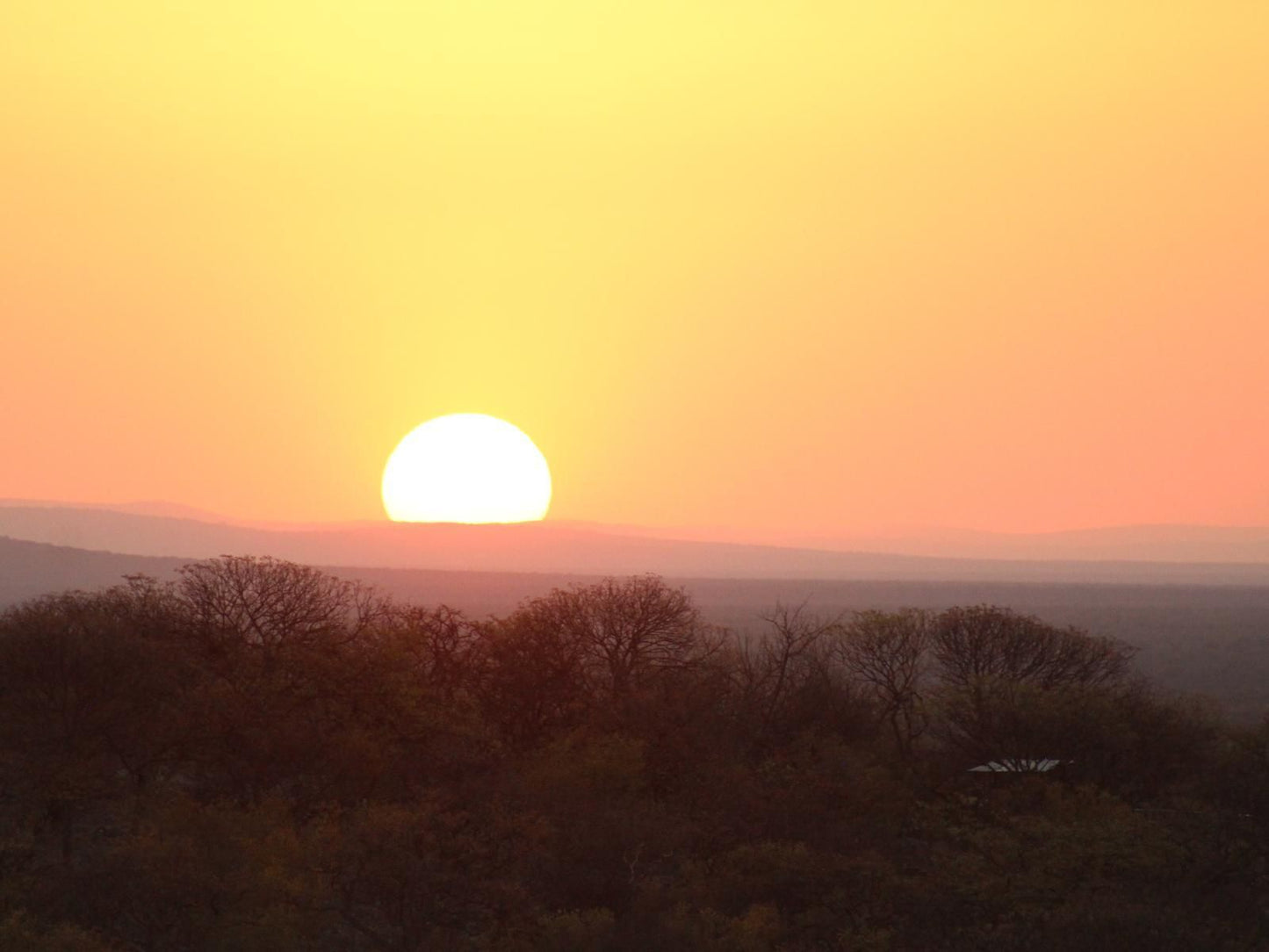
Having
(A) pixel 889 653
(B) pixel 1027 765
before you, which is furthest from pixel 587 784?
(A) pixel 889 653

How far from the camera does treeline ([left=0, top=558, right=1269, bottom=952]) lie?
38.0 m

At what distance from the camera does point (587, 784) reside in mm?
47562

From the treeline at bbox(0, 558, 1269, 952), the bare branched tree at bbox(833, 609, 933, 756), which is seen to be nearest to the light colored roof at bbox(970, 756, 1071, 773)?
the treeline at bbox(0, 558, 1269, 952)

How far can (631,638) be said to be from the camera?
61.4 metres

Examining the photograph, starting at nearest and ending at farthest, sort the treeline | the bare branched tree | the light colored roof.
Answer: the treeline, the light colored roof, the bare branched tree

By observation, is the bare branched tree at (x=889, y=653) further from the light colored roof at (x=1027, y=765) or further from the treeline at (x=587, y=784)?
the light colored roof at (x=1027, y=765)

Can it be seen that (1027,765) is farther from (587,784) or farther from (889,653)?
(587,784)

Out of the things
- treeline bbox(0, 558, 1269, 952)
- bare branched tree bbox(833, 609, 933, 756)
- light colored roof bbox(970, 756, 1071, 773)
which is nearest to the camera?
treeline bbox(0, 558, 1269, 952)

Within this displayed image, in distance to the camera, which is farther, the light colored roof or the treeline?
the light colored roof

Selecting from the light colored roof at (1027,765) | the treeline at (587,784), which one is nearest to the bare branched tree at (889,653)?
the treeline at (587,784)

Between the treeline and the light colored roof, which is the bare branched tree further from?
the light colored roof

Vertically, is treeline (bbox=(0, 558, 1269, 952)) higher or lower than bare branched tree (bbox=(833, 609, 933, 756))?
lower

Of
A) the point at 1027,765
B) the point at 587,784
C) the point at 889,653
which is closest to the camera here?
the point at 587,784

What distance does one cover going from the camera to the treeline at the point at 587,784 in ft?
125
